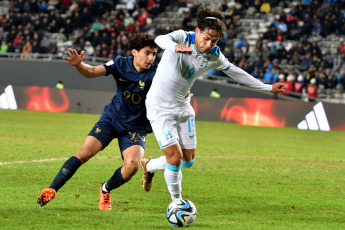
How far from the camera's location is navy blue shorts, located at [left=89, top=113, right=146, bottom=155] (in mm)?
7270

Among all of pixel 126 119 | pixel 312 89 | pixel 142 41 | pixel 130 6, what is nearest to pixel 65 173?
pixel 126 119

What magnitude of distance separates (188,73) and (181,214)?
145 cm

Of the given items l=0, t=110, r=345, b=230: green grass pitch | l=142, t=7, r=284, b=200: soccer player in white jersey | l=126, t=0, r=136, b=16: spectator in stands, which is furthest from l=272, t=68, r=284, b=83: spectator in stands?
l=142, t=7, r=284, b=200: soccer player in white jersey

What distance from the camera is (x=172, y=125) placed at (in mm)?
6637

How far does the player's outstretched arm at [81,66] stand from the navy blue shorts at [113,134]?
2.01 ft

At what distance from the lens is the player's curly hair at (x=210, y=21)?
637cm

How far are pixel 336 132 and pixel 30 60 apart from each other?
15.6 meters

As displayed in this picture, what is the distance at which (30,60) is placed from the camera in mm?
29844

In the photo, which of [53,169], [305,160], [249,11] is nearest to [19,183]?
[53,169]

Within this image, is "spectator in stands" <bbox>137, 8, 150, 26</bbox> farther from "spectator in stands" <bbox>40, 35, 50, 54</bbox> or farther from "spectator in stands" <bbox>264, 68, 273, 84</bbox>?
"spectator in stands" <bbox>264, 68, 273, 84</bbox>

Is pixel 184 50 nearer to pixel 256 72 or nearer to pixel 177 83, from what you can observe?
pixel 177 83

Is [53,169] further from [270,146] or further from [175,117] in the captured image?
[270,146]

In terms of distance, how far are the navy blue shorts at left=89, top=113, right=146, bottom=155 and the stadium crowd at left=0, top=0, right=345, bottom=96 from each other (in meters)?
16.8

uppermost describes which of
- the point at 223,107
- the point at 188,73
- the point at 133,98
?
the point at 188,73
